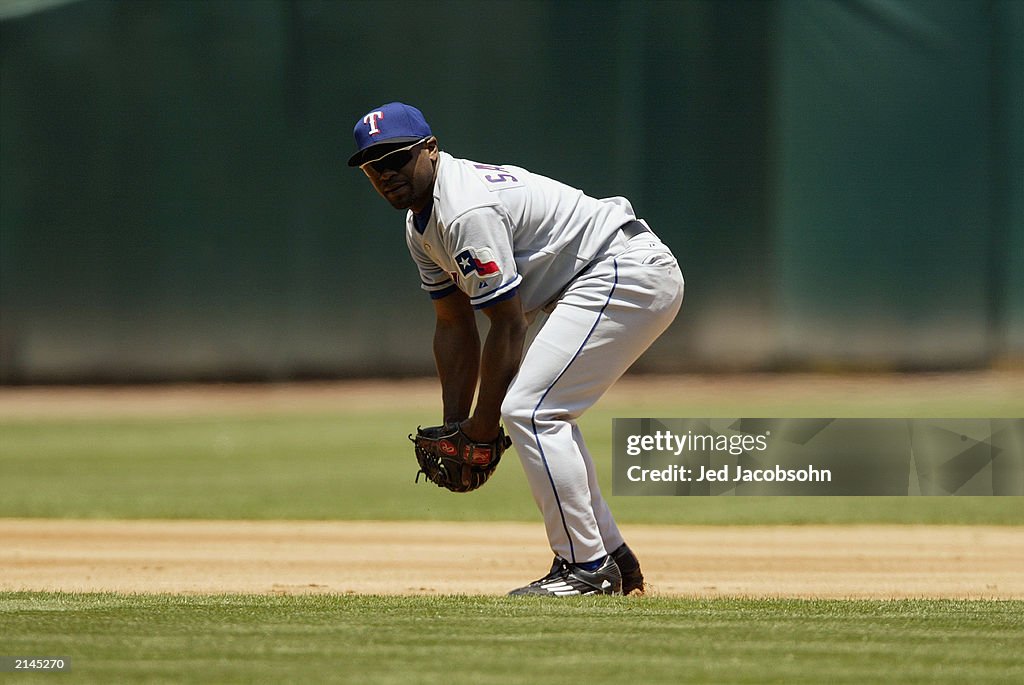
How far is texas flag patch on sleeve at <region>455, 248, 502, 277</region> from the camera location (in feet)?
10.7

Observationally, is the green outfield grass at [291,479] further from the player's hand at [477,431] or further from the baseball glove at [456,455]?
the player's hand at [477,431]

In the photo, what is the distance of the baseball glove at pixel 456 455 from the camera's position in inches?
142

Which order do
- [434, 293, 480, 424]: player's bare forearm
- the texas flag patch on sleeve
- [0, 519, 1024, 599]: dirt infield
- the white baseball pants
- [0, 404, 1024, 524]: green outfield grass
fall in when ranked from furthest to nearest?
1. [0, 404, 1024, 524]: green outfield grass
2. [0, 519, 1024, 599]: dirt infield
3. [434, 293, 480, 424]: player's bare forearm
4. the white baseball pants
5. the texas flag patch on sleeve

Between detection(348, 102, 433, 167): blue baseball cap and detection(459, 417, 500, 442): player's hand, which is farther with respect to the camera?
detection(459, 417, 500, 442): player's hand

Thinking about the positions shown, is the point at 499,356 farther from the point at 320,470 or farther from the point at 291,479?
the point at 320,470

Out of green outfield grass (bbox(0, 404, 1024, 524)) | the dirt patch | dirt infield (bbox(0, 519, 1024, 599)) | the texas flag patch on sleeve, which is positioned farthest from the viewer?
the dirt patch

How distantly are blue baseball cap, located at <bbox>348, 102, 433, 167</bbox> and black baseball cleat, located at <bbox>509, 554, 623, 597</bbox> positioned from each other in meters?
1.15

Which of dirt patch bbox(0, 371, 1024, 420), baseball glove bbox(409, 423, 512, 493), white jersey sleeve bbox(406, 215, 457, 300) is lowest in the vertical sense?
dirt patch bbox(0, 371, 1024, 420)

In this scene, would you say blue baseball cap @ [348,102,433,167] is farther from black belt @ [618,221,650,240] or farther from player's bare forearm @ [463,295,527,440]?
black belt @ [618,221,650,240]

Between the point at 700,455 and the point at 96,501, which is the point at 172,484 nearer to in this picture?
the point at 96,501

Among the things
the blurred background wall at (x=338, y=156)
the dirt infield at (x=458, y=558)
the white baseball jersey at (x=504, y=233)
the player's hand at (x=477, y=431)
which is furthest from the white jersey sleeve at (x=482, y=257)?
the blurred background wall at (x=338, y=156)

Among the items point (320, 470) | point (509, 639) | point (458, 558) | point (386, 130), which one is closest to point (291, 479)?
point (320, 470)

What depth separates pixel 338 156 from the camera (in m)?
7.51

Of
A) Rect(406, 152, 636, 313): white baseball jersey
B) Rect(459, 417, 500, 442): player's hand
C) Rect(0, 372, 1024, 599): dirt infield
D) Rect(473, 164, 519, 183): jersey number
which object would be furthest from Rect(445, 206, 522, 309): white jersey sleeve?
Rect(0, 372, 1024, 599): dirt infield
